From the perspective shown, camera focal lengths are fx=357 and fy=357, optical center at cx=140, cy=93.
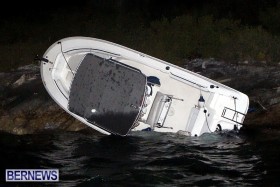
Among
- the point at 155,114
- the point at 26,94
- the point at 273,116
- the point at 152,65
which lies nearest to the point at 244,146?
the point at 273,116

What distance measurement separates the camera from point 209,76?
10.1 m

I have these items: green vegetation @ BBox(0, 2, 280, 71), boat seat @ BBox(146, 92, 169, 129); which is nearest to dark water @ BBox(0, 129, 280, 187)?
boat seat @ BBox(146, 92, 169, 129)

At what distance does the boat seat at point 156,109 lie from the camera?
8.49 metres

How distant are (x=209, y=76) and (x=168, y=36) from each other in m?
2.59

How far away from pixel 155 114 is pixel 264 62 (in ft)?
13.0

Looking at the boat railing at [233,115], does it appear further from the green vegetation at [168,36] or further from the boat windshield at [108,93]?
the green vegetation at [168,36]

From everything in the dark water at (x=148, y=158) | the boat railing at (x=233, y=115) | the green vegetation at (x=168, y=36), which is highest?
the green vegetation at (x=168, y=36)

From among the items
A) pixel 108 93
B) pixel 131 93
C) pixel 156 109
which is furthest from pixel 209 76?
pixel 108 93

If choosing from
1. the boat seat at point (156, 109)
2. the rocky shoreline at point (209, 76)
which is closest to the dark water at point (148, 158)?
the boat seat at point (156, 109)

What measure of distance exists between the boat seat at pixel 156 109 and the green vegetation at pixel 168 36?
2.63m

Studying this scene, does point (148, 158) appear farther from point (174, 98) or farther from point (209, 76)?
point (209, 76)

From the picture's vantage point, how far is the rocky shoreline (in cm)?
889

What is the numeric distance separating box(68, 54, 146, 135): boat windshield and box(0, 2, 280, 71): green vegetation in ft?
11.8

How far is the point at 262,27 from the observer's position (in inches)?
491
